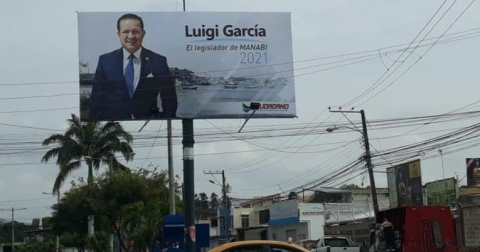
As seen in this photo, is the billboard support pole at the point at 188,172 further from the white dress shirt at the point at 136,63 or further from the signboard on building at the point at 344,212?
the signboard on building at the point at 344,212

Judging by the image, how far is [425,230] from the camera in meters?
23.0

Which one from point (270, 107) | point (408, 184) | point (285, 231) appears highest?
point (270, 107)

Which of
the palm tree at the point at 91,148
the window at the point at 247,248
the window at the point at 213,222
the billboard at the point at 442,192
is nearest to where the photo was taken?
the window at the point at 247,248

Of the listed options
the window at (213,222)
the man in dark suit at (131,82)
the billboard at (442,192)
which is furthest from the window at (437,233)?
the window at (213,222)

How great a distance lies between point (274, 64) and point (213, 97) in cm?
315

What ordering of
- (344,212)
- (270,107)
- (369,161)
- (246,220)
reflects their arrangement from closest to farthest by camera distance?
1. (270,107)
2. (369,161)
3. (344,212)
4. (246,220)

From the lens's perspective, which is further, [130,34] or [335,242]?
[130,34]

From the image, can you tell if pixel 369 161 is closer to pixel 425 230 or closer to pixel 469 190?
pixel 469 190

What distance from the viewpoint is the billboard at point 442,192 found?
40.5 metres

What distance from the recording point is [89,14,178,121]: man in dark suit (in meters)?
33.4

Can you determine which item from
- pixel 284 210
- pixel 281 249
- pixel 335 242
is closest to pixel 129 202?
pixel 335 242

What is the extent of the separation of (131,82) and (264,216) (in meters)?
40.1

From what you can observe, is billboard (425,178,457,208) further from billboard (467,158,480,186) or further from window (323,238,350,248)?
window (323,238,350,248)

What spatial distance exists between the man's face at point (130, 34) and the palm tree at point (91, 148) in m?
19.9
